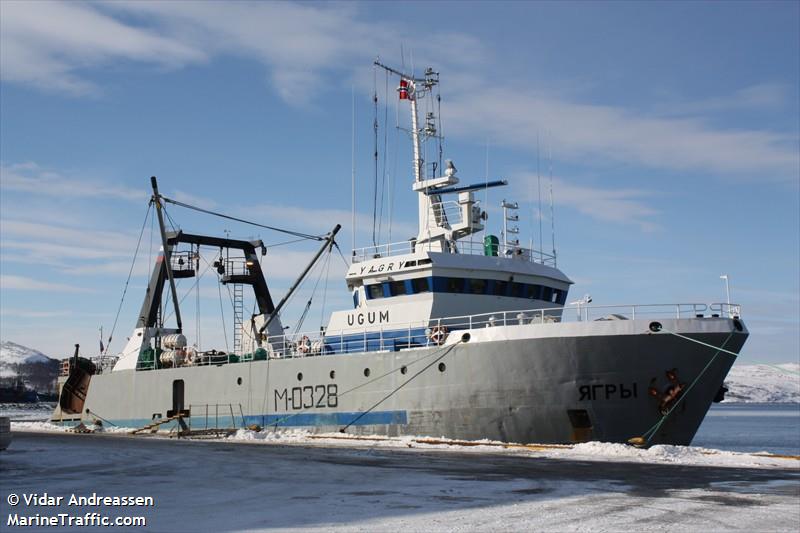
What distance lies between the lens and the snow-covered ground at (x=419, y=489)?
11.2m

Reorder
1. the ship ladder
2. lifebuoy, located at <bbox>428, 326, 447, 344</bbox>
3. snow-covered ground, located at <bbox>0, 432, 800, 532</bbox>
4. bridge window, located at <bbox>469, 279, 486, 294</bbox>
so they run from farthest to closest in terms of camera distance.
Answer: the ship ladder, bridge window, located at <bbox>469, 279, 486, 294</bbox>, lifebuoy, located at <bbox>428, 326, 447, 344</bbox>, snow-covered ground, located at <bbox>0, 432, 800, 532</bbox>

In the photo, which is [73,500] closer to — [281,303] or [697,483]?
[697,483]

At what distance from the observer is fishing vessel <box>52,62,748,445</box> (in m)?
22.5

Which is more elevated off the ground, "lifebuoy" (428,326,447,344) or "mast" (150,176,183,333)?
"mast" (150,176,183,333)

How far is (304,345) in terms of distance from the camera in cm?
3105

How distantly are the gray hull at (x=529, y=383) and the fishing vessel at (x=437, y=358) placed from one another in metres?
0.04

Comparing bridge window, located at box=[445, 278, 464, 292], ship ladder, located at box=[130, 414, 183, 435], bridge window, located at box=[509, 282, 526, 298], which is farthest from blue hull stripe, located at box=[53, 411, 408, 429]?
bridge window, located at box=[509, 282, 526, 298]

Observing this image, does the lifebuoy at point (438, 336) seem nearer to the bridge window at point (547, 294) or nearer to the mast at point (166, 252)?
the bridge window at point (547, 294)

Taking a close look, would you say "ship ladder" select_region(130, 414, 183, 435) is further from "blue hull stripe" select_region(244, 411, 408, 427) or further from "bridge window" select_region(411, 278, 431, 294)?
"bridge window" select_region(411, 278, 431, 294)

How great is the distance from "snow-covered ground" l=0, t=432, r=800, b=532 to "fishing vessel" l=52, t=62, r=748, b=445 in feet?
5.98

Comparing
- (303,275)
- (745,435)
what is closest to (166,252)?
(303,275)

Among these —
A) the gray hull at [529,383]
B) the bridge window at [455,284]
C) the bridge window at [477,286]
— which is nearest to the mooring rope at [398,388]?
the gray hull at [529,383]

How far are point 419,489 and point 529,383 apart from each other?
9726 millimetres

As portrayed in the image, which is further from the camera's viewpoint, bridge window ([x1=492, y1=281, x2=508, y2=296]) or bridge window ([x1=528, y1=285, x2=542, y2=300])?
bridge window ([x1=528, y1=285, x2=542, y2=300])
